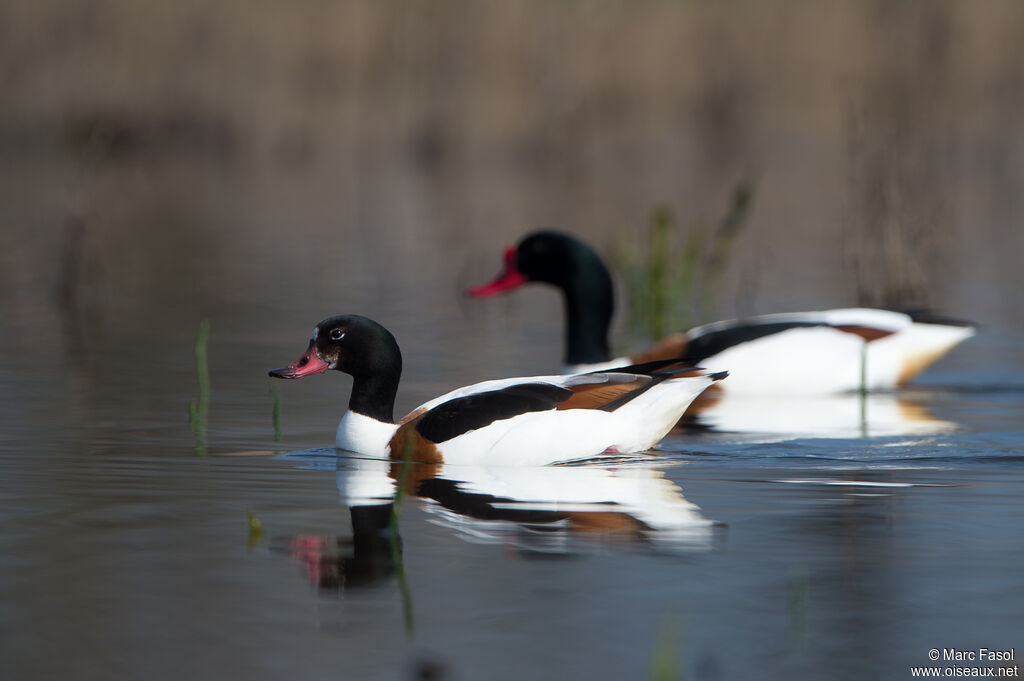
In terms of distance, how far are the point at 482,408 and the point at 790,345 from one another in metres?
3.11

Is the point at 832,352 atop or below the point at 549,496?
atop

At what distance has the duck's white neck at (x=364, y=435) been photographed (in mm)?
6965

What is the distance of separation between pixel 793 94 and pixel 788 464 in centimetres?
1528

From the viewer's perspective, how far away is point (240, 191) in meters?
23.4

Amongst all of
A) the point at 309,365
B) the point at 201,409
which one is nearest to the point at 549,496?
the point at 309,365

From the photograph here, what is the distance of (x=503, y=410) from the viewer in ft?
22.4

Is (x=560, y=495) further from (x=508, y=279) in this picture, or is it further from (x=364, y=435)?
(x=508, y=279)

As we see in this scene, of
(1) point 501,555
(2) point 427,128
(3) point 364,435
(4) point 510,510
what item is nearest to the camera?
(1) point 501,555

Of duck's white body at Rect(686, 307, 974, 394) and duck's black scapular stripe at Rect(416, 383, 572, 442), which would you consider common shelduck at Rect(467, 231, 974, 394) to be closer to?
duck's white body at Rect(686, 307, 974, 394)

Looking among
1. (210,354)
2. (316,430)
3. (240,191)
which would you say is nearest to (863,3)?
(240,191)

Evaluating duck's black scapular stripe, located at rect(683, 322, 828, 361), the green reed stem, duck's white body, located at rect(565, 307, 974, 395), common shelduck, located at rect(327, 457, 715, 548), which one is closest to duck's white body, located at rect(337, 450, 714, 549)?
common shelduck, located at rect(327, 457, 715, 548)

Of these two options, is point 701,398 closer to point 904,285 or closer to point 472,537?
point 904,285

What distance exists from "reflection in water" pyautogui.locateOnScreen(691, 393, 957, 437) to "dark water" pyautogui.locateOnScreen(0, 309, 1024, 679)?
56 millimetres

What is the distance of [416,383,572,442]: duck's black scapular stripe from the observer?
677 cm
